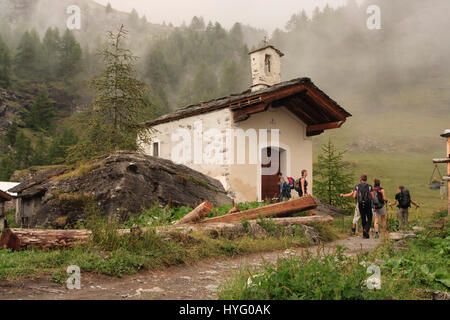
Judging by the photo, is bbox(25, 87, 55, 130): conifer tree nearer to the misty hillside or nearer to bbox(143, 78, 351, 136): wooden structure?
the misty hillside

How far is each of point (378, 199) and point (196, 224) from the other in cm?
564

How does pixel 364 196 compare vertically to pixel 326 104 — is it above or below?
below

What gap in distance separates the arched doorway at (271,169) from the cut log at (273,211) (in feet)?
15.8

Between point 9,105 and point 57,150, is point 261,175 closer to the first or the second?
point 57,150

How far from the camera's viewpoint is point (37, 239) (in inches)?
205

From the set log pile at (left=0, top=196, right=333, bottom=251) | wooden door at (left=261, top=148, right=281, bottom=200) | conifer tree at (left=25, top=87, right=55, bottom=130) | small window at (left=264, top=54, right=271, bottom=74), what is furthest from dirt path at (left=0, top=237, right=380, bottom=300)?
conifer tree at (left=25, top=87, right=55, bottom=130)

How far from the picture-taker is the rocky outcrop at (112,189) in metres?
8.38

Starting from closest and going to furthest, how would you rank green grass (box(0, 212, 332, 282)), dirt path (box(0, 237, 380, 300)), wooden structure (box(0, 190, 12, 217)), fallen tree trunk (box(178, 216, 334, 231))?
dirt path (box(0, 237, 380, 300)) < green grass (box(0, 212, 332, 282)) < fallen tree trunk (box(178, 216, 334, 231)) < wooden structure (box(0, 190, 12, 217))

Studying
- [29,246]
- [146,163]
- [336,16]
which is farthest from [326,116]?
[336,16]

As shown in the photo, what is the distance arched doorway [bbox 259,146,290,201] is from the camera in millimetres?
14516

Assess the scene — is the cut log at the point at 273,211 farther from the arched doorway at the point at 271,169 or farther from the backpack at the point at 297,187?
the arched doorway at the point at 271,169

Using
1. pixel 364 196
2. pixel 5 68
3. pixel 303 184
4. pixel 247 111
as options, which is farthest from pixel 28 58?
pixel 364 196

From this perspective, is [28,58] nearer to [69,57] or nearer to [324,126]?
[69,57]
